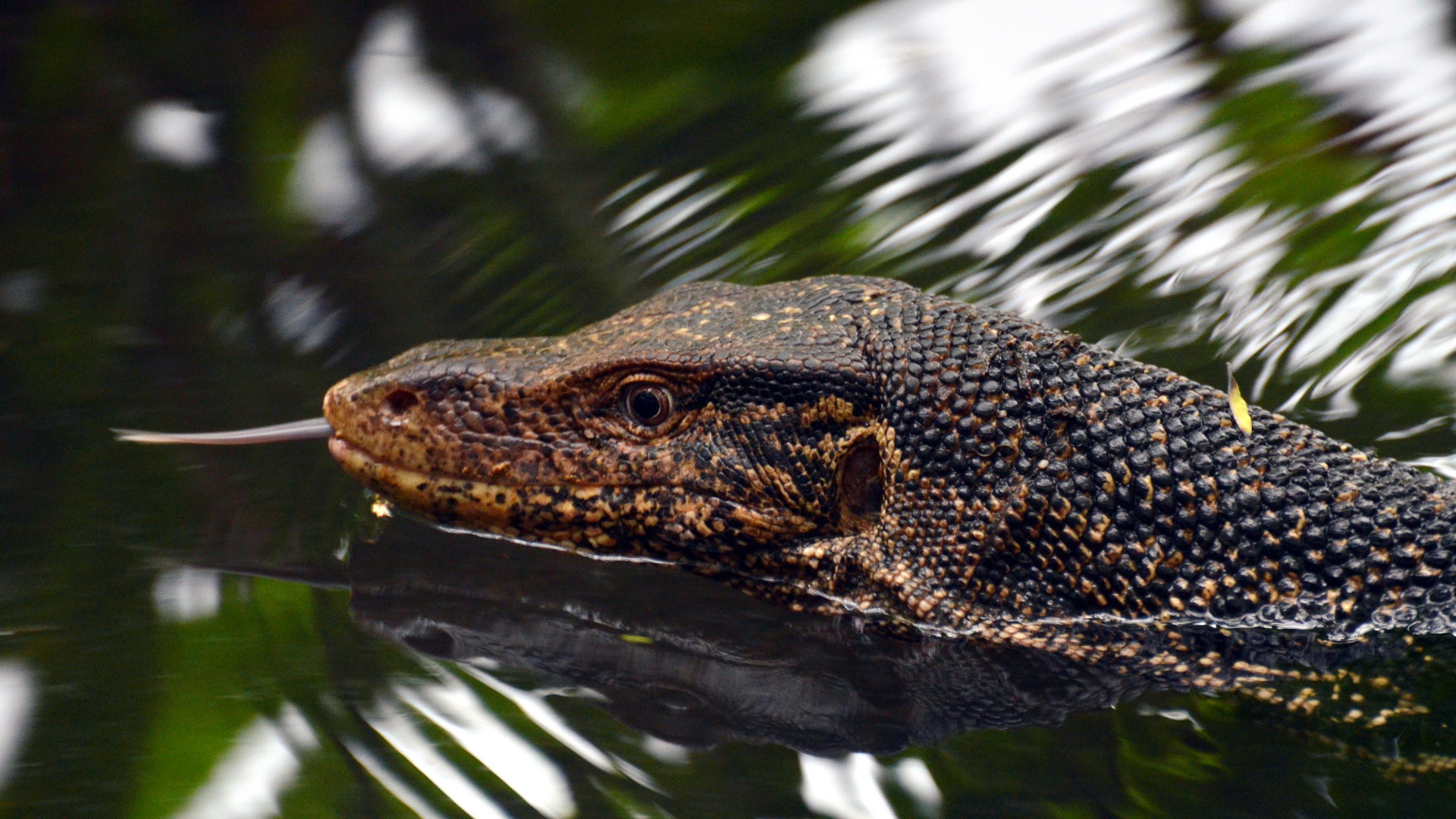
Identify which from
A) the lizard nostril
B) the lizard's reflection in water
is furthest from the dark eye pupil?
the lizard nostril

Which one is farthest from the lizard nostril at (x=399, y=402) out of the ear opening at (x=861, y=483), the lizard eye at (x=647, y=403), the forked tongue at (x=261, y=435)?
the ear opening at (x=861, y=483)

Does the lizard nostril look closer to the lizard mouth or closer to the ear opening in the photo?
the lizard mouth

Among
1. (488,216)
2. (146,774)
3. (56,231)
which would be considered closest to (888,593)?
(146,774)

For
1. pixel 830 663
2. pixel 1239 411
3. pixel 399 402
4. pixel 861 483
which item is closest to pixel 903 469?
pixel 861 483

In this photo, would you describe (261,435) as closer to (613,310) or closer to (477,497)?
(477,497)

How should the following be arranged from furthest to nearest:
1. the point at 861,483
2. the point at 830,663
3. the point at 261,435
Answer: the point at 261,435 → the point at 861,483 → the point at 830,663

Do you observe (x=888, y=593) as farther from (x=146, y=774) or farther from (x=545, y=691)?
(x=146, y=774)
